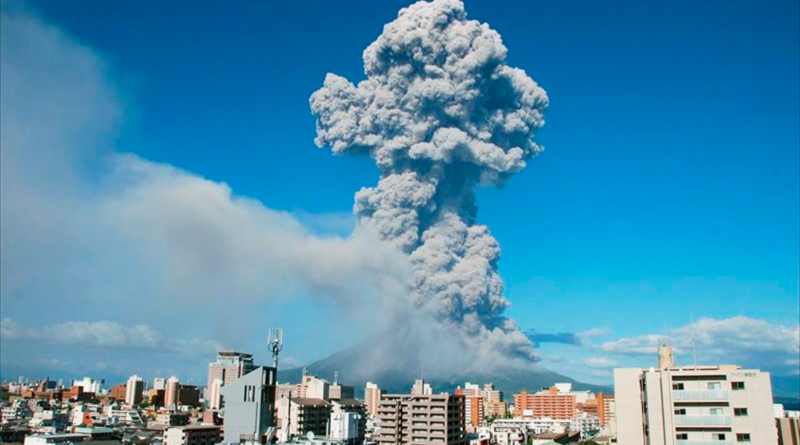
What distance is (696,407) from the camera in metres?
22.6

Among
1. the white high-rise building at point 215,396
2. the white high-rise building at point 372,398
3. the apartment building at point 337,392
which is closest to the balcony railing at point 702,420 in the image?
the apartment building at point 337,392

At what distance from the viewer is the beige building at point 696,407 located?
21969 millimetres

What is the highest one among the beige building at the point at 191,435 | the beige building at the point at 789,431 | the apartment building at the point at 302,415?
the beige building at the point at 789,431

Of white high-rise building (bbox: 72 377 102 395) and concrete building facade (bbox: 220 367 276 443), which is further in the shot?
white high-rise building (bbox: 72 377 102 395)

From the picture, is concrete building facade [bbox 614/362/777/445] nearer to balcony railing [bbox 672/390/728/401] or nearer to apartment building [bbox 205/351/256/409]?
balcony railing [bbox 672/390/728/401]

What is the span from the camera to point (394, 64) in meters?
85.0

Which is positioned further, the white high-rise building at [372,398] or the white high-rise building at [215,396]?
the white high-rise building at [215,396]

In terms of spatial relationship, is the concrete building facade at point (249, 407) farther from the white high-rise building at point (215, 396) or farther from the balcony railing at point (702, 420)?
the white high-rise building at point (215, 396)

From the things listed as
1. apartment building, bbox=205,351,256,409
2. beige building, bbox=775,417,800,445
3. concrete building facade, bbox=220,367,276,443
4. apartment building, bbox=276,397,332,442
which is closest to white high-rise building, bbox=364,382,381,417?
apartment building, bbox=205,351,256,409

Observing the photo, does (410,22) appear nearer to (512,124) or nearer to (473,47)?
(473,47)

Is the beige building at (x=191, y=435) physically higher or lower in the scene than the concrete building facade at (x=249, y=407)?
lower

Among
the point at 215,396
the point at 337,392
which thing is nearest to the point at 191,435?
the point at 337,392

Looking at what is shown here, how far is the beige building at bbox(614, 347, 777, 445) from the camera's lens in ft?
72.1

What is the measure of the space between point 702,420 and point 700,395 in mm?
817
